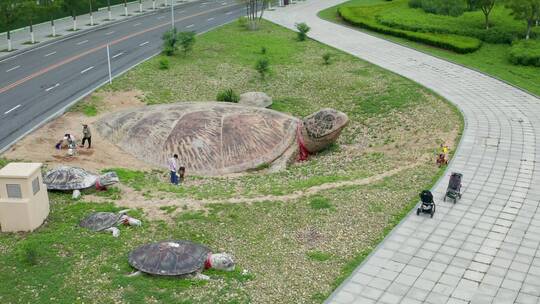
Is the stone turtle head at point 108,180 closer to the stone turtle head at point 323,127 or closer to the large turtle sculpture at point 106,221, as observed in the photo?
the large turtle sculpture at point 106,221

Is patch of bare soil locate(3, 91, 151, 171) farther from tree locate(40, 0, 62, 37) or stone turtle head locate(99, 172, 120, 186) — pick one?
tree locate(40, 0, 62, 37)

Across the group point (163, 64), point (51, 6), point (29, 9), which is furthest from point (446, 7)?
point (29, 9)

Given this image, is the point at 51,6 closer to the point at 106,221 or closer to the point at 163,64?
the point at 163,64

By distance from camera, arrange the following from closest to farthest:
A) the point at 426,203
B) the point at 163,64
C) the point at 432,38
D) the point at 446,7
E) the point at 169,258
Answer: the point at 169,258, the point at 426,203, the point at 163,64, the point at 432,38, the point at 446,7

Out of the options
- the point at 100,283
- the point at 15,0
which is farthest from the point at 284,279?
the point at 15,0

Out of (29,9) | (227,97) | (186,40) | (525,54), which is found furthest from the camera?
(29,9)

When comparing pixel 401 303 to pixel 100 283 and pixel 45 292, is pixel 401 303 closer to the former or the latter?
pixel 100 283
